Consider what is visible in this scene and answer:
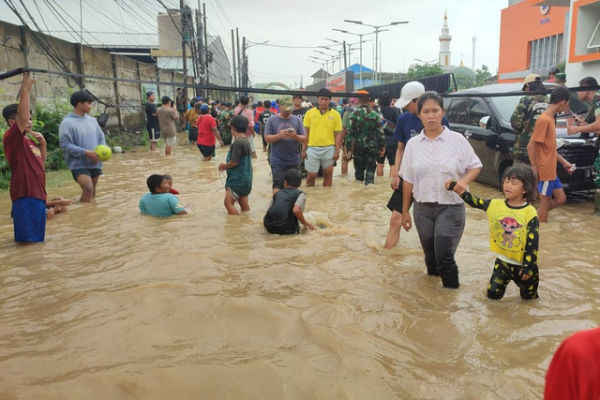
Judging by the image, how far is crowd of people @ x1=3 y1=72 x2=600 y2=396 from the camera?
3.73 meters

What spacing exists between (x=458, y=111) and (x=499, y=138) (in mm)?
1863

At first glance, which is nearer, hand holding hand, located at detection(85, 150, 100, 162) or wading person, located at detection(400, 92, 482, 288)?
wading person, located at detection(400, 92, 482, 288)

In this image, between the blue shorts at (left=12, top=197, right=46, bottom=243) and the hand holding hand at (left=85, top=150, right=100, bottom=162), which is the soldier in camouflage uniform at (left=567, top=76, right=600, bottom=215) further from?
the blue shorts at (left=12, top=197, right=46, bottom=243)

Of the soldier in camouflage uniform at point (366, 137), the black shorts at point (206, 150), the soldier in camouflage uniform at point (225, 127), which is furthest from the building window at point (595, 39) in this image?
the black shorts at point (206, 150)

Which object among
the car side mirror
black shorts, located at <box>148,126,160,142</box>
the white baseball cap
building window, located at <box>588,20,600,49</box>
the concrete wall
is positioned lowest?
black shorts, located at <box>148,126,160,142</box>

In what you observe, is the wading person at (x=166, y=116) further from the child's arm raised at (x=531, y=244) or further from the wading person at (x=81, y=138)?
the child's arm raised at (x=531, y=244)

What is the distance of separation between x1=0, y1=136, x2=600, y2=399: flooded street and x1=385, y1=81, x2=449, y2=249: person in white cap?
249mm

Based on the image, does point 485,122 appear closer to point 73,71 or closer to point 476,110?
point 476,110

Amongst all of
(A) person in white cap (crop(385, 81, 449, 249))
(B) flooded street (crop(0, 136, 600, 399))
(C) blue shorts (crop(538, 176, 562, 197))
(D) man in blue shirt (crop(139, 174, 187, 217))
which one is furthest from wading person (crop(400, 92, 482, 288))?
(D) man in blue shirt (crop(139, 174, 187, 217))

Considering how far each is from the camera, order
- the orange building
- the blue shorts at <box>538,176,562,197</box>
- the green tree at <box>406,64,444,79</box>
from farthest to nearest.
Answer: the green tree at <box>406,64,444,79</box> → the orange building → the blue shorts at <box>538,176,562,197</box>

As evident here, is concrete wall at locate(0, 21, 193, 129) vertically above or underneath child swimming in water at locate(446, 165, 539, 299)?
above

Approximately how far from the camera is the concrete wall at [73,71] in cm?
1134

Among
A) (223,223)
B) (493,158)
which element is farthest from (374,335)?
(493,158)

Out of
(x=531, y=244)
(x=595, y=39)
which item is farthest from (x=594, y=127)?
(x=595, y=39)
